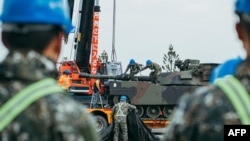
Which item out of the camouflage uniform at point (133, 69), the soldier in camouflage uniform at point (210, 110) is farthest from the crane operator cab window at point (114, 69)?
the soldier in camouflage uniform at point (210, 110)

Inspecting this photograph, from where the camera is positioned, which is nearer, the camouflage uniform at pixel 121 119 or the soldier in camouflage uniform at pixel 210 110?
the soldier in camouflage uniform at pixel 210 110

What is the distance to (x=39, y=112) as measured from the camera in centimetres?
316

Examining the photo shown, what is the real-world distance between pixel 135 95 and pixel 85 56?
508 cm

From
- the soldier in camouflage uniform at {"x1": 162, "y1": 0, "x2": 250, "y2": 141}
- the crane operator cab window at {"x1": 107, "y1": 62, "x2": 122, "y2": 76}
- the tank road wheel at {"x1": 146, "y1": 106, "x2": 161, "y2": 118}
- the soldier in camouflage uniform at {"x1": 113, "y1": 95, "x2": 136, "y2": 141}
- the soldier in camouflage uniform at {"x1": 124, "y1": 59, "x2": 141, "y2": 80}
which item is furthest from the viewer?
the crane operator cab window at {"x1": 107, "y1": 62, "x2": 122, "y2": 76}

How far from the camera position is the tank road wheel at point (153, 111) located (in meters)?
24.9

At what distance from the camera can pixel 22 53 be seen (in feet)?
10.7

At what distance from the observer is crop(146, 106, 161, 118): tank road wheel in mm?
24938

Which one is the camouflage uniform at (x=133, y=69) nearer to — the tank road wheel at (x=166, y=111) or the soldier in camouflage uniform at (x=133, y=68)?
the soldier in camouflage uniform at (x=133, y=68)

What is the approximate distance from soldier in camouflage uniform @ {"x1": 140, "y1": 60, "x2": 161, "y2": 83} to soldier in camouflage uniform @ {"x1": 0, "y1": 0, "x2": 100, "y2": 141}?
22046 mm

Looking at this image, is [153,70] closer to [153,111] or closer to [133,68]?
[133,68]

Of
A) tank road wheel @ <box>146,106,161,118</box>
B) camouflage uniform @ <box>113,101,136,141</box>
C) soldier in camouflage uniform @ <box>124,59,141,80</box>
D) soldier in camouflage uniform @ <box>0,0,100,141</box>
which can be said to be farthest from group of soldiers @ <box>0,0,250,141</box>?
soldier in camouflage uniform @ <box>124,59,141,80</box>

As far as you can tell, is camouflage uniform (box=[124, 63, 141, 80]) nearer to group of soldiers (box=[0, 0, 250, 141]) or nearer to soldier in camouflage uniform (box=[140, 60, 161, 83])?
soldier in camouflage uniform (box=[140, 60, 161, 83])

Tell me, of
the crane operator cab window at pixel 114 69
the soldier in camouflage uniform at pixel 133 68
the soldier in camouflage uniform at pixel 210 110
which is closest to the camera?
the soldier in camouflage uniform at pixel 210 110

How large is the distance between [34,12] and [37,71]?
0.23m
